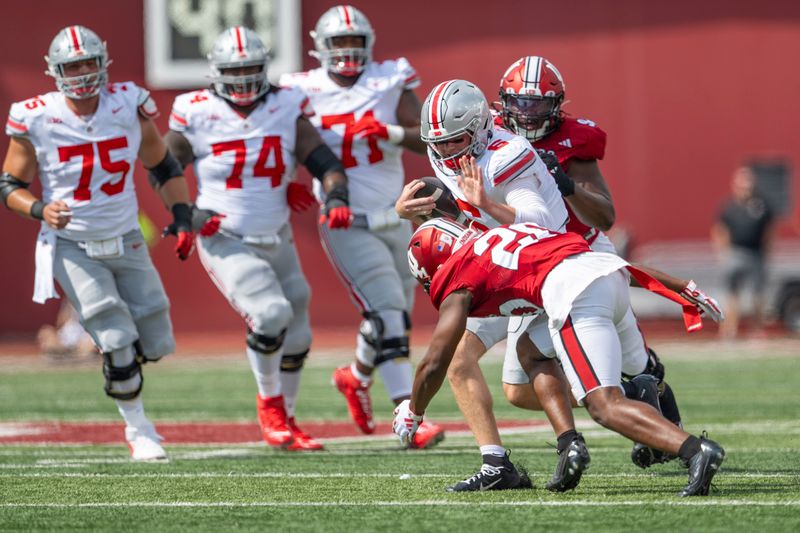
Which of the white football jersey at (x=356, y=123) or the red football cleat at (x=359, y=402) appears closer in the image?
the red football cleat at (x=359, y=402)

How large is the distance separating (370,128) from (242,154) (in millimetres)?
777

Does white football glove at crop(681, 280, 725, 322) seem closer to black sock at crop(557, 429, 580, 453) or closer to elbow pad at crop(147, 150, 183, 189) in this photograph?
black sock at crop(557, 429, 580, 453)

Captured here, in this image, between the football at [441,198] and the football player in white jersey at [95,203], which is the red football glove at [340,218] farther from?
the football at [441,198]

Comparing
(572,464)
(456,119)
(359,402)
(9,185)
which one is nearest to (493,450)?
(572,464)

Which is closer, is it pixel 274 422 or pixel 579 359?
pixel 579 359

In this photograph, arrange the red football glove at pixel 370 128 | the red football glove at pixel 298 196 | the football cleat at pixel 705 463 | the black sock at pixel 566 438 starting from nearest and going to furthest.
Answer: the football cleat at pixel 705 463
the black sock at pixel 566 438
the red football glove at pixel 298 196
the red football glove at pixel 370 128

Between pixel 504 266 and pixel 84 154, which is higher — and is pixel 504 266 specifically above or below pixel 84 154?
above

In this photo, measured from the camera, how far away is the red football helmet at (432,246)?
17.0 feet

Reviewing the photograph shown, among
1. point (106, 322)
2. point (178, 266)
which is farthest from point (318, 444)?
point (178, 266)

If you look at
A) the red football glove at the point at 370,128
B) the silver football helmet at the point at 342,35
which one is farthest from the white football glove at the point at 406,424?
the silver football helmet at the point at 342,35

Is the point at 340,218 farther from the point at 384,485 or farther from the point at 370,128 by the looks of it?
the point at 384,485

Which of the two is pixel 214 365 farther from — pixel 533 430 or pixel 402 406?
pixel 402 406

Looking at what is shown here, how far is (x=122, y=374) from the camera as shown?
22.9 ft

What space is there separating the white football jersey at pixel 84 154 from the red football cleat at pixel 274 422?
1.18m
